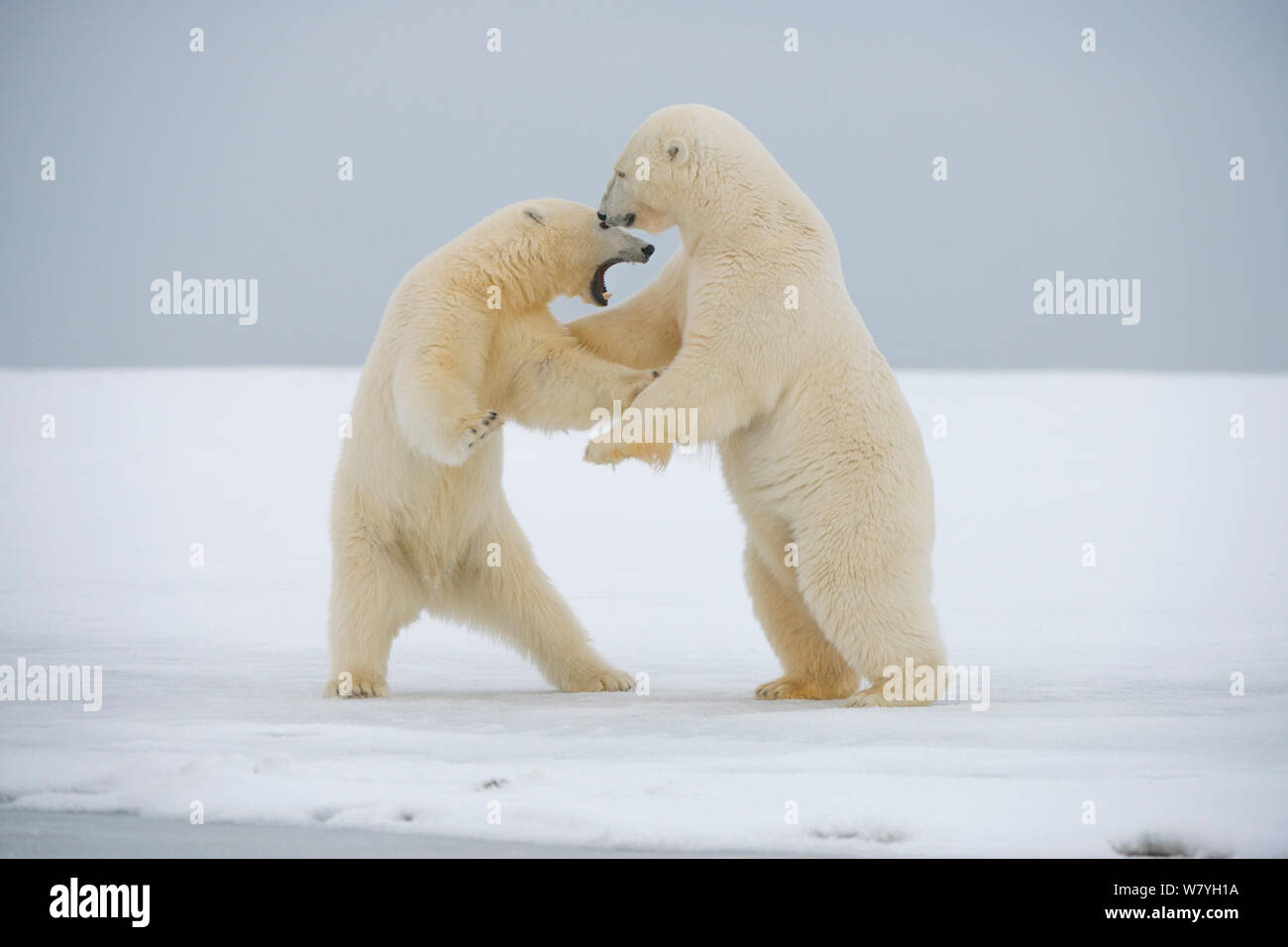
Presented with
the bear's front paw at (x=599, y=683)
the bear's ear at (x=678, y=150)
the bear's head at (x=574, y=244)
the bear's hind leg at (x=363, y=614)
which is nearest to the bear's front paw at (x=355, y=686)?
the bear's hind leg at (x=363, y=614)

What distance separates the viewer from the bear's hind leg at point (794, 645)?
5.34m

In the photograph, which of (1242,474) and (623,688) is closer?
(623,688)

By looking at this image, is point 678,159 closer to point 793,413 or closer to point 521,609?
point 793,413

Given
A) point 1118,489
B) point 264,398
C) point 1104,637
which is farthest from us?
point 264,398

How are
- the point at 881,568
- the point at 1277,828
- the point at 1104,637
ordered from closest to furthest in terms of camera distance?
the point at 1277,828 → the point at 881,568 → the point at 1104,637

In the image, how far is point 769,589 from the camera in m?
5.35

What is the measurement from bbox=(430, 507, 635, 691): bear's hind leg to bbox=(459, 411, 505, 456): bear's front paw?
74 cm

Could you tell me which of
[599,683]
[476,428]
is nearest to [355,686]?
[599,683]

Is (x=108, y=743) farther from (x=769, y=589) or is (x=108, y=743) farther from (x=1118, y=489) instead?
(x=1118, y=489)

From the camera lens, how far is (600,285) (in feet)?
18.2

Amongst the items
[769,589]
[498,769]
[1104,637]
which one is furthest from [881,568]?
[1104,637]

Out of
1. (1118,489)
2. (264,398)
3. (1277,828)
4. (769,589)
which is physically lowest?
(1277,828)

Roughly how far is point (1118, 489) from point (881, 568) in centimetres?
715

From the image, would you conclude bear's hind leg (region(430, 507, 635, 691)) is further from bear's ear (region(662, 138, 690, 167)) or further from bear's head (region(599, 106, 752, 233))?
bear's ear (region(662, 138, 690, 167))
